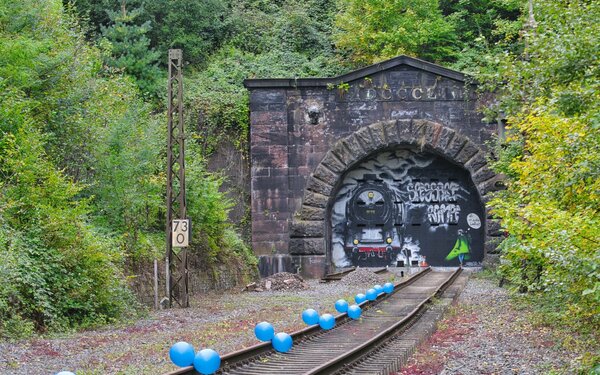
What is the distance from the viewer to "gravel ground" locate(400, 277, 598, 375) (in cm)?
959

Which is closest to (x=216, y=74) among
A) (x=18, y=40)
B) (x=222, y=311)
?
(x=18, y=40)

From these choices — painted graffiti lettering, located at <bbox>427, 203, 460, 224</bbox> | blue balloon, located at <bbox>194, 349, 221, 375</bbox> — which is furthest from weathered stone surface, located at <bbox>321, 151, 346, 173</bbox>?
blue balloon, located at <bbox>194, 349, 221, 375</bbox>

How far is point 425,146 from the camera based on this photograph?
2892cm

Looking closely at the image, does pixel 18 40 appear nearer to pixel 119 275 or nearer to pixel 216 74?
pixel 119 275

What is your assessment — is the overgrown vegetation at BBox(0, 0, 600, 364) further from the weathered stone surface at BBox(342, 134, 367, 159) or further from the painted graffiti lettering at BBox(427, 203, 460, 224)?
the painted graffiti lettering at BBox(427, 203, 460, 224)

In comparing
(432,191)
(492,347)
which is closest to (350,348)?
(492,347)

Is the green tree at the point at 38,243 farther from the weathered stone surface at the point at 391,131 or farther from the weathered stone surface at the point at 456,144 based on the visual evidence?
the weathered stone surface at the point at 456,144

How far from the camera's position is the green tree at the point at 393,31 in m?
34.8

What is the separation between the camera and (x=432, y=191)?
30.4 metres

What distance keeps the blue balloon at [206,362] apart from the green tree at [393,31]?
87.9ft

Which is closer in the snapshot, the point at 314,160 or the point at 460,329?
the point at 460,329

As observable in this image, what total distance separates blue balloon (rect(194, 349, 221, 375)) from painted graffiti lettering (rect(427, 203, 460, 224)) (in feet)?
73.2

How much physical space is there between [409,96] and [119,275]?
1538 cm

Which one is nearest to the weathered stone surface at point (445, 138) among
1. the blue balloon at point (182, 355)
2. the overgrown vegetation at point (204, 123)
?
the overgrown vegetation at point (204, 123)
